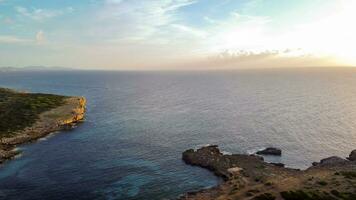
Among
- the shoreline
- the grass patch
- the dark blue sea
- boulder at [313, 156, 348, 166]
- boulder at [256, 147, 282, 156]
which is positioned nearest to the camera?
the dark blue sea

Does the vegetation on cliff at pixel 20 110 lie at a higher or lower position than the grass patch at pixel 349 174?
higher

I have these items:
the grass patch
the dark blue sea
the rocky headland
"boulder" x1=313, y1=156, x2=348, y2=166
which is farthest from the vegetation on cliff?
the grass patch

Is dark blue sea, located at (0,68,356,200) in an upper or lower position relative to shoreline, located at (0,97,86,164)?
lower

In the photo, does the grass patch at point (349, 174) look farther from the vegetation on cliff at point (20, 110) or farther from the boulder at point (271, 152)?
the vegetation on cliff at point (20, 110)

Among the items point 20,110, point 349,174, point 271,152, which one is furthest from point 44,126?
point 349,174

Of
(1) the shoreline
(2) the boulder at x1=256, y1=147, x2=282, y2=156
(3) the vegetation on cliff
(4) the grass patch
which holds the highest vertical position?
(3) the vegetation on cliff

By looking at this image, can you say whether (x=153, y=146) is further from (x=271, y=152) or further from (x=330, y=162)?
(x=330, y=162)

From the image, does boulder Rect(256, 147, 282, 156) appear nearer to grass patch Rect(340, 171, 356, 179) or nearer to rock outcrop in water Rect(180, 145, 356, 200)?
rock outcrop in water Rect(180, 145, 356, 200)

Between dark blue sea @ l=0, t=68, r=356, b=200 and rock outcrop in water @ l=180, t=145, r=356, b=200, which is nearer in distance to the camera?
rock outcrop in water @ l=180, t=145, r=356, b=200

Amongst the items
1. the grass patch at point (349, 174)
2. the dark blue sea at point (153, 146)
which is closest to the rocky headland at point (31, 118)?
the dark blue sea at point (153, 146)
